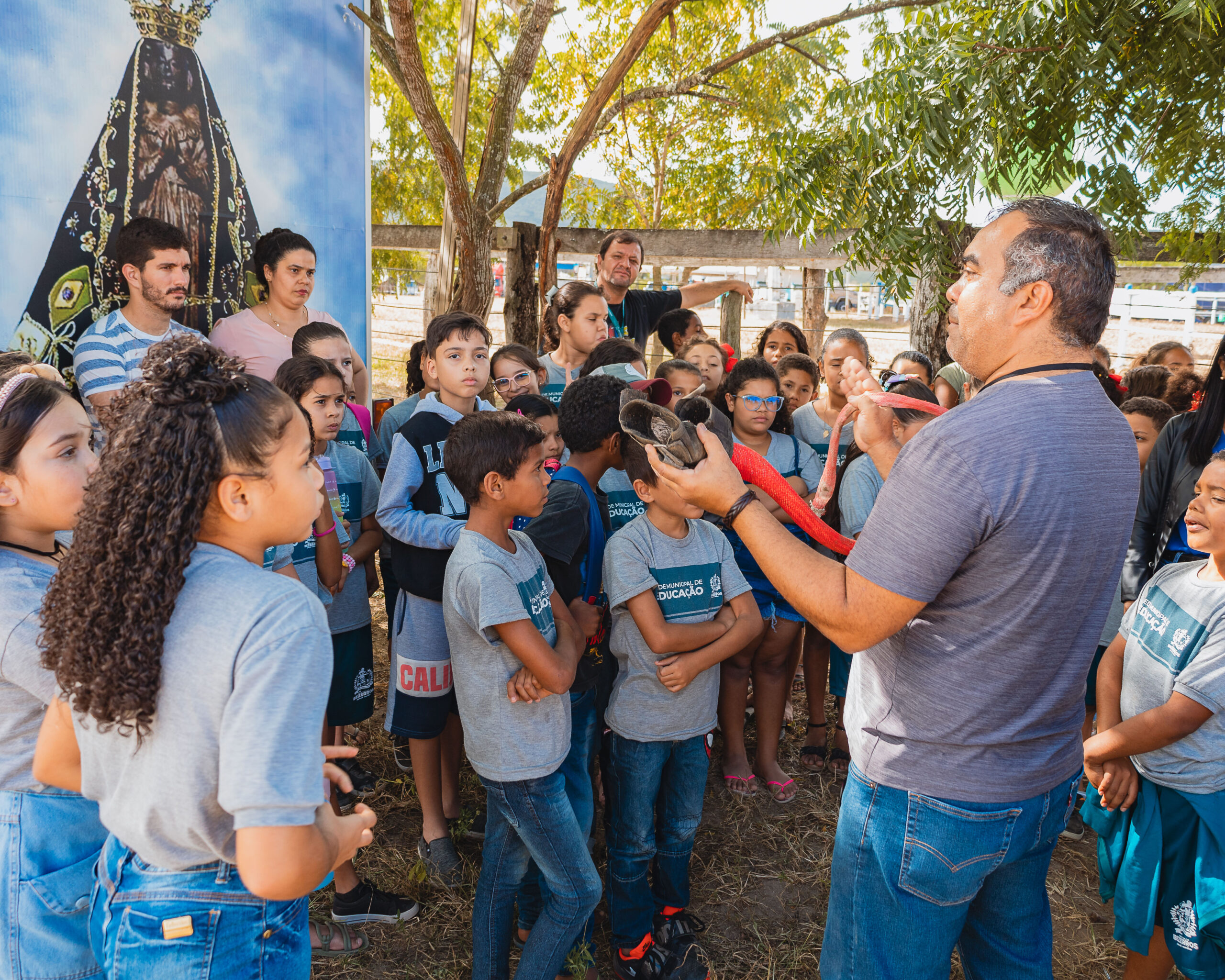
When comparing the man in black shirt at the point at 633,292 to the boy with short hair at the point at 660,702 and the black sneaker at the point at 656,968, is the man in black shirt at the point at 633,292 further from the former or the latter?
the black sneaker at the point at 656,968

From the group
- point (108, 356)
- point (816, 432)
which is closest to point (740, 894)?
point (816, 432)

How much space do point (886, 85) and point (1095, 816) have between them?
264 cm

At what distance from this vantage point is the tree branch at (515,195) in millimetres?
5621

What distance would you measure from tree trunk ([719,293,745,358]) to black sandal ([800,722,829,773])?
4852 millimetres

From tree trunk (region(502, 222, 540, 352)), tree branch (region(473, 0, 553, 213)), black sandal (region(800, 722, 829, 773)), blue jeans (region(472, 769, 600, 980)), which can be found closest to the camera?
blue jeans (region(472, 769, 600, 980))

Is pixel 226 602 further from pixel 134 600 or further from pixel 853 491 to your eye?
pixel 853 491

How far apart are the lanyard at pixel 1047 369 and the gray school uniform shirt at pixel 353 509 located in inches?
88.8

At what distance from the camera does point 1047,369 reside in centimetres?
143

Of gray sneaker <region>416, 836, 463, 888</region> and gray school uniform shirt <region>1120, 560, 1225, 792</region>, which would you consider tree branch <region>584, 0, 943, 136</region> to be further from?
gray sneaker <region>416, 836, 463, 888</region>

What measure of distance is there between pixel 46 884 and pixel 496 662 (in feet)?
3.15

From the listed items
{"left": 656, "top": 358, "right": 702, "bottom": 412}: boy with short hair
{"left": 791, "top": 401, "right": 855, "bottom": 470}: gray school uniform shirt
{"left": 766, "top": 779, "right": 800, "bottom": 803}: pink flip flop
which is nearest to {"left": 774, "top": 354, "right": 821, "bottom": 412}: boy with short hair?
{"left": 791, "top": 401, "right": 855, "bottom": 470}: gray school uniform shirt

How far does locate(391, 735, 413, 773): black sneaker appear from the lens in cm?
338

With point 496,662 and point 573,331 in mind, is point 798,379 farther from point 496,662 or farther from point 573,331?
point 496,662

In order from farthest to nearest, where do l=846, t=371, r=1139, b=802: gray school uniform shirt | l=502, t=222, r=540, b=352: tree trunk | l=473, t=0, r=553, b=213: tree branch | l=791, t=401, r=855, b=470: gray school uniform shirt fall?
l=502, t=222, r=540, b=352: tree trunk
l=473, t=0, r=553, b=213: tree branch
l=791, t=401, r=855, b=470: gray school uniform shirt
l=846, t=371, r=1139, b=802: gray school uniform shirt
